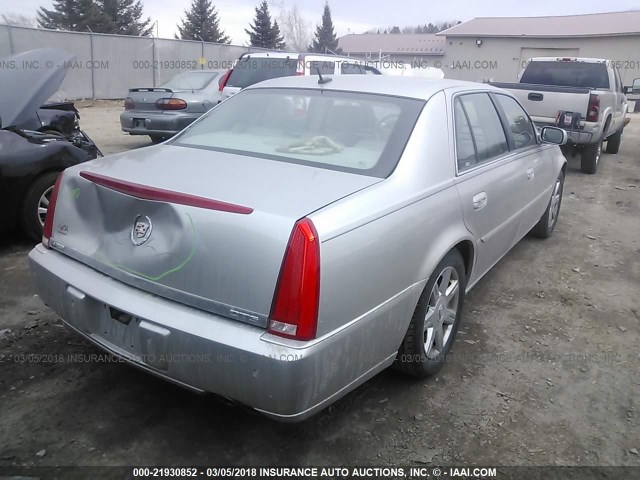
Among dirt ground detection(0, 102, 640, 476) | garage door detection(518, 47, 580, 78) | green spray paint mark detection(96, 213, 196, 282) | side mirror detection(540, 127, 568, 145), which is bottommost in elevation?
dirt ground detection(0, 102, 640, 476)

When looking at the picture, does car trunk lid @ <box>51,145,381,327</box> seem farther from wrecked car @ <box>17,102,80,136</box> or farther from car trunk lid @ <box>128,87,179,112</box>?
car trunk lid @ <box>128,87,179,112</box>

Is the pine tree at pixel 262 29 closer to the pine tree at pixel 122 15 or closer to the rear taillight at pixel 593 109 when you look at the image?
the pine tree at pixel 122 15

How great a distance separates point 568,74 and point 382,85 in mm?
8505

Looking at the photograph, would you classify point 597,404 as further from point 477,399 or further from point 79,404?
point 79,404

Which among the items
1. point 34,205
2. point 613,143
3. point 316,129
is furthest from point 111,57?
point 316,129

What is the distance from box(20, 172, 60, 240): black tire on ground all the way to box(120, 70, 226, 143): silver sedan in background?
476cm

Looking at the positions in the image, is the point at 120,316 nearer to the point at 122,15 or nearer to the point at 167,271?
the point at 167,271

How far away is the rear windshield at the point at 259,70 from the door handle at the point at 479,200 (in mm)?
6423

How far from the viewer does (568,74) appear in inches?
403

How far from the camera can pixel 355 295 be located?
84.6 inches

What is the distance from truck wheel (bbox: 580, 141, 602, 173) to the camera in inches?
362

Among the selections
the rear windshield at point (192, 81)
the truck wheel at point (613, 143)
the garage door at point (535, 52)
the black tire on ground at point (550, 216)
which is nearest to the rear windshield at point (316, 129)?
the black tire on ground at point (550, 216)

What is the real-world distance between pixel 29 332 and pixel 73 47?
1967 centimetres

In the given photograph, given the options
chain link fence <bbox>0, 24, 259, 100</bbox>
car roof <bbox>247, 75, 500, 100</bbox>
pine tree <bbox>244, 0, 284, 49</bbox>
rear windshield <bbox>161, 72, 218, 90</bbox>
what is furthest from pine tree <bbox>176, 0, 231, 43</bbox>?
car roof <bbox>247, 75, 500, 100</bbox>
